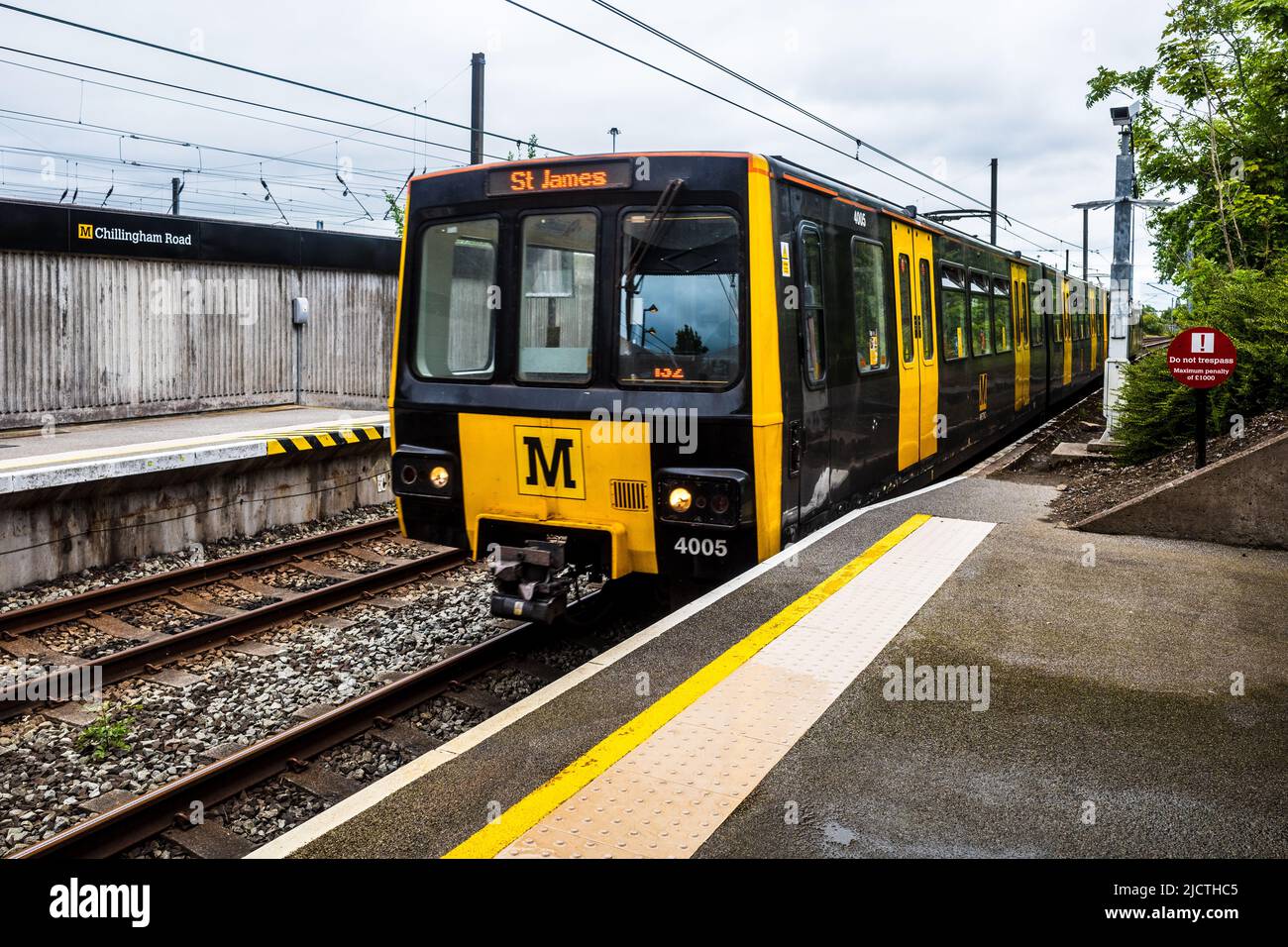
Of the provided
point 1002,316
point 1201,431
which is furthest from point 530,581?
point 1002,316

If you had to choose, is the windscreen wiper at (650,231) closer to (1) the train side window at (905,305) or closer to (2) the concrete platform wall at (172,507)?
(1) the train side window at (905,305)

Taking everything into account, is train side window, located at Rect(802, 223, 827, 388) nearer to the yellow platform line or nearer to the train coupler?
the yellow platform line

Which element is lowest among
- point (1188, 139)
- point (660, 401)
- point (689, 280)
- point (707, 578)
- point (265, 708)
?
point (265, 708)

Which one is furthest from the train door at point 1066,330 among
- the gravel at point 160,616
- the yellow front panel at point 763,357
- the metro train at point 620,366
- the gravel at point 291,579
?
the gravel at point 160,616

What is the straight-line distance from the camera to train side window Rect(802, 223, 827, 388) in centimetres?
654

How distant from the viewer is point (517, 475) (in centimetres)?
643

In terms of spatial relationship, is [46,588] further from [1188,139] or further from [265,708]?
[1188,139]

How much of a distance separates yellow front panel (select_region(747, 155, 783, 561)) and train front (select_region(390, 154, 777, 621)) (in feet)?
0.16

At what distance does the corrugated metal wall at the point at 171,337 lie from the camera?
15031 millimetres

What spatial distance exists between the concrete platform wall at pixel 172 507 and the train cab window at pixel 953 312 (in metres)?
6.81

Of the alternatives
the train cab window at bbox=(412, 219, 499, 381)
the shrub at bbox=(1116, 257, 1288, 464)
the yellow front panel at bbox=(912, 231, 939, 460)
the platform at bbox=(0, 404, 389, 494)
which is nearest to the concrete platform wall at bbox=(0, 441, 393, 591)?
the platform at bbox=(0, 404, 389, 494)

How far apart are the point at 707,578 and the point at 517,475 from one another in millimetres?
1293

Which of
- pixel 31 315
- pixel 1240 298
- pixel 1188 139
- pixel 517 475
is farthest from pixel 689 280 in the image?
pixel 1188 139

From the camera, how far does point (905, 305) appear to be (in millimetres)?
9156
